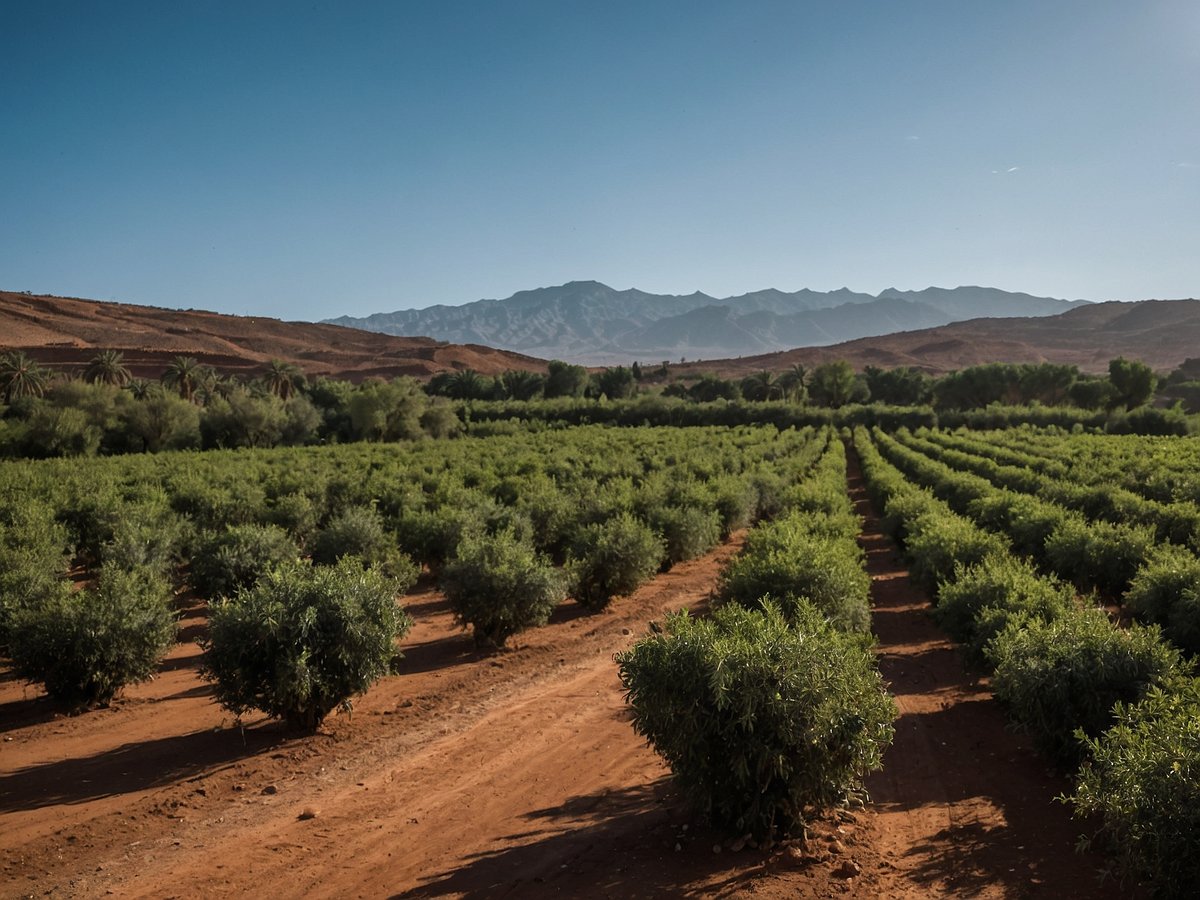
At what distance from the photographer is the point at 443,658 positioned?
46.1 feet

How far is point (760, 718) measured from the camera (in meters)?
6.71

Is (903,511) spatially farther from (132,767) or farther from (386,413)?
(386,413)

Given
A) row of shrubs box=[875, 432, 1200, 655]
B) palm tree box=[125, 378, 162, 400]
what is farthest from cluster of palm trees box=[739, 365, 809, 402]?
row of shrubs box=[875, 432, 1200, 655]

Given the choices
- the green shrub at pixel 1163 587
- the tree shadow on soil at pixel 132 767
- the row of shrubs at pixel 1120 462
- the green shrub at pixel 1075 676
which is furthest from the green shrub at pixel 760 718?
the row of shrubs at pixel 1120 462

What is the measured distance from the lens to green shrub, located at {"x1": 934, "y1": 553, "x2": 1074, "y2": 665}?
10.8 m

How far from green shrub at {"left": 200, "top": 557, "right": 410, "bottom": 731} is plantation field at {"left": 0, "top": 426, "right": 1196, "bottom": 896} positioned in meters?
0.40

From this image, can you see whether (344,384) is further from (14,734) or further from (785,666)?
(785,666)

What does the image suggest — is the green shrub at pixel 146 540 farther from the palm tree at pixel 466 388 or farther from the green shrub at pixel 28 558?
the palm tree at pixel 466 388

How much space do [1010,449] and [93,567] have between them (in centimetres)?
4668

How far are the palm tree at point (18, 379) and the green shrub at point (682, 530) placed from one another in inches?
2317

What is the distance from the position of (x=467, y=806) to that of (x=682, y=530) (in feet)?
41.6

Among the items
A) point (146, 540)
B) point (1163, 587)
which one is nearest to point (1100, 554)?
point (1163, 587)

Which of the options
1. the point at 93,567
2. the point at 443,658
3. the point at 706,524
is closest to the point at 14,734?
the point at 443,658

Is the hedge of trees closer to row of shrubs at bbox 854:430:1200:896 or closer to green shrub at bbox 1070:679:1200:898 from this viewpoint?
row of shrubs at bbox 854:430:1200:896
